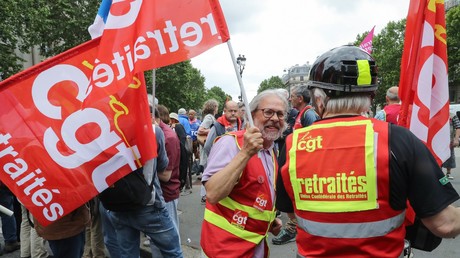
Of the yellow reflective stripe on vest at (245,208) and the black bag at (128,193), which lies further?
the black bag at (128,193)

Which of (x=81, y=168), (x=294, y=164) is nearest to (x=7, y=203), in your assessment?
(x=81, y=168)

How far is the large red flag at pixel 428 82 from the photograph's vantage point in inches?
80.4

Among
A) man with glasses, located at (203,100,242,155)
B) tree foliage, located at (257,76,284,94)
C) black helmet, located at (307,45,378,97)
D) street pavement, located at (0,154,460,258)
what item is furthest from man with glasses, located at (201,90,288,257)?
tree foliage, located at (257,76,284,94)

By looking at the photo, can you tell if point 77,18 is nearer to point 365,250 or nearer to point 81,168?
point 81,168

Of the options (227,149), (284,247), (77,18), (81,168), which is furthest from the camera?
(77,18)

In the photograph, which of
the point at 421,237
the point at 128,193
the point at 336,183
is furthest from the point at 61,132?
the point at 421,237

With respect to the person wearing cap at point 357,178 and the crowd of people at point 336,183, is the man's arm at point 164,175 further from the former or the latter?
the person wearing cap at point 357,178

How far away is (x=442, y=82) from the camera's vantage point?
82.1 inches

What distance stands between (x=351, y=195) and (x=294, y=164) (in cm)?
28

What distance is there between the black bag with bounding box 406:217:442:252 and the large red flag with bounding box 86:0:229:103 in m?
1.42

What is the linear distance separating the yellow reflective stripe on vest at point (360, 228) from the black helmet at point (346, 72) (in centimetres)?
57

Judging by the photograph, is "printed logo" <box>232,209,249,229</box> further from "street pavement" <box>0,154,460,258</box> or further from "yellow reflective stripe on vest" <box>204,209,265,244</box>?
"street pavement" <box>0,154,460,258</box>

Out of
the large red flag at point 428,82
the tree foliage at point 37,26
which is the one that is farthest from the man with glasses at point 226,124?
the tree foliage at point 37,26

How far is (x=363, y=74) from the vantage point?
5.37 feet
